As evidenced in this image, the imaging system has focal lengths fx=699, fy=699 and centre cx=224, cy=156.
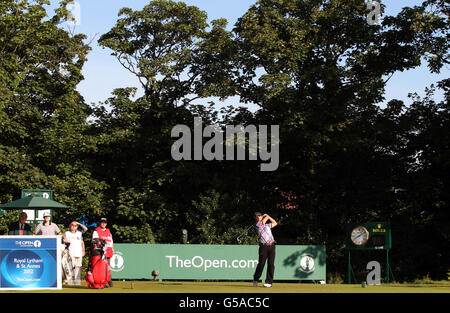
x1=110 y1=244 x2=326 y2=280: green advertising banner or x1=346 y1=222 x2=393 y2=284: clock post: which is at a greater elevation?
x1=346 y1=222 x2=393 y2=284: clock post

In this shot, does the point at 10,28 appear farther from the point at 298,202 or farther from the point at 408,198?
the point at 408,198

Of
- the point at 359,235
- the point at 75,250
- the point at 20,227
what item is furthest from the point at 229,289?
the point at 359,235

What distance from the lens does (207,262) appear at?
25969 mm

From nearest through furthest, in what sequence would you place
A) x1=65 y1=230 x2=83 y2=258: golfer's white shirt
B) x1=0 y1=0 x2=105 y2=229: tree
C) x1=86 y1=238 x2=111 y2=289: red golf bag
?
x1=86 y1=238 x2=111 y2=289: red golf bag, x1=65 y1=230 x2=83 y2=258: golfer's white shirt, x1=0 y1=0 x2=105 y2=229: tree

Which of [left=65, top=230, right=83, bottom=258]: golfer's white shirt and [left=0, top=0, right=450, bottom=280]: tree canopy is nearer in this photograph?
[left=65, top=230, right=83, bottom=258]: golfer's white shirt

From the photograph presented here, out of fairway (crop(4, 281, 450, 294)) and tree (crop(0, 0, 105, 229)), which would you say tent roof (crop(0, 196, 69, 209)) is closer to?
fairway (crop(4, 281, 450, 294))

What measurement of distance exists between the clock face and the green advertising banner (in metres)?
1.30

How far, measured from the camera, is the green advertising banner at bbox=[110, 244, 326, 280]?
2542 centimetres

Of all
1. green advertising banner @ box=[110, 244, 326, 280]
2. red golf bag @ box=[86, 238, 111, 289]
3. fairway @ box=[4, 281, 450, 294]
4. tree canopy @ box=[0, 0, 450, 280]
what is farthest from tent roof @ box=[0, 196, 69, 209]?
tree canopy @ box=[0, 0, 450, 280]

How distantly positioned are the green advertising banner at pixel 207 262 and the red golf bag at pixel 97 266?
7.81 m

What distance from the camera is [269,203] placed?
1372 inches

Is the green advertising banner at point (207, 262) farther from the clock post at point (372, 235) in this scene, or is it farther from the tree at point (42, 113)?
the tree at point (42, 113)

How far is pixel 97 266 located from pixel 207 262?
9194 millimetres

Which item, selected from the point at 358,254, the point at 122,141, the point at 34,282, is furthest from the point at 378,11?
the point at 34,282
